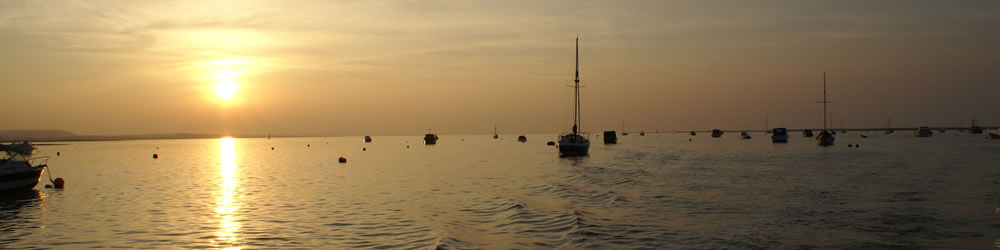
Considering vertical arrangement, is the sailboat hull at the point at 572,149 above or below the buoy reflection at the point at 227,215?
above

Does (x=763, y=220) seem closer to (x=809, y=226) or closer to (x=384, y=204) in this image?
(x=809, y=226)

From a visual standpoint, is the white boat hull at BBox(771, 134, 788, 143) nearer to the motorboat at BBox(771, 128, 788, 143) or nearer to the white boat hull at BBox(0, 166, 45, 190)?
the motorboat at BBox(771, 128, 788, 143)

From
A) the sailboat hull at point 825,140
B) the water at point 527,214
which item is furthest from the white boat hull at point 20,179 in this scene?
the sailboat hull at point 825,140

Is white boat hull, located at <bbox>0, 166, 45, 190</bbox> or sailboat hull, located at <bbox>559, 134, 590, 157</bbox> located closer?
white boat hull, located at <bbox>0, 166, 45, 190</bbox>

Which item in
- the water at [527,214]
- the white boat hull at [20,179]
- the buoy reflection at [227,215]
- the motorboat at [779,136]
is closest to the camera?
the water at [527,214]

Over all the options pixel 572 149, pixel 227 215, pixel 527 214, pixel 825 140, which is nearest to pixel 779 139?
pixel 825 140

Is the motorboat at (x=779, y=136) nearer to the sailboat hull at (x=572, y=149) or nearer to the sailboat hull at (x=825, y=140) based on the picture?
the sailboat hull at (x=825, y=140)

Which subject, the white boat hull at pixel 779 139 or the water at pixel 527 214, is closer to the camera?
the water at pixel 527 214

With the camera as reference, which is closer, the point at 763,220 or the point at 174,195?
the point at 763,220

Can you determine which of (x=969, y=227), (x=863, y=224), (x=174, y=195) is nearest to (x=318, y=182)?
(x=174, y=195)

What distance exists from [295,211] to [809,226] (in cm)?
2102

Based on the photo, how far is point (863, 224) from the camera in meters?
22.6

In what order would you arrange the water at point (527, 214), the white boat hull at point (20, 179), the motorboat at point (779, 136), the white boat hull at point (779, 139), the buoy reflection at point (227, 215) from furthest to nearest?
the motorboat at point (779, 136) < the white boat hull at point (779, 139) < the white boat hull at point (20, 179) < the buoy reflection at point (227, 215) < the water at point (527, 214)

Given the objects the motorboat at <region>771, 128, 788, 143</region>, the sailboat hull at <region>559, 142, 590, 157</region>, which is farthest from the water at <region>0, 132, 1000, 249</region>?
the motorboat at <region>771, 128, 788, 143</region>
